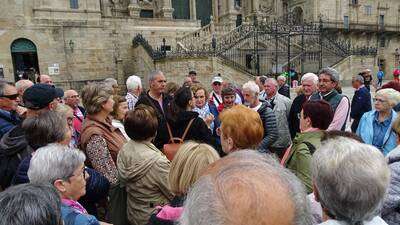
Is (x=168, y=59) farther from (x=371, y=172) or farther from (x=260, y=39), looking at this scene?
(x=371, y=172)

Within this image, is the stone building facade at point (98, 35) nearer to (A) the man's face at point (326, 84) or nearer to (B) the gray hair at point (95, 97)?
(A) the man's face at point (326, 84)

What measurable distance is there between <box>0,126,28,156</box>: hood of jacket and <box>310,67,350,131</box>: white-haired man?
410cm

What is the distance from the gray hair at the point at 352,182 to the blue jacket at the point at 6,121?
3786 millimetres

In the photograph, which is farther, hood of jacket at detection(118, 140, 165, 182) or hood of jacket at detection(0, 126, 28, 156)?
hood of jacket at detection(0, 126, 28, 156)

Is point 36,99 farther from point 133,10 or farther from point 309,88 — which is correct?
point 133,10

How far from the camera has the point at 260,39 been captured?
26203 millimetres

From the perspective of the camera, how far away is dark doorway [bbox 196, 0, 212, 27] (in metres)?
34.1

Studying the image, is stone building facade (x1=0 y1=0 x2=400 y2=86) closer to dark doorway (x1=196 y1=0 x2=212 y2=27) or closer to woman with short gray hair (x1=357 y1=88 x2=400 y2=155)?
dark doorway (x1=196 y1=0 x2=212 y2=27)

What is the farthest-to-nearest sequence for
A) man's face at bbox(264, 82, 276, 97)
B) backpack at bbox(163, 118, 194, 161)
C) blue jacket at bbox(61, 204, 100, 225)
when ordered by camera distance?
1. man's face at bbox(264, 82, 276, 97)
2. backpack at bbox(163, 118, 194, 161)
3. blue jacket at bbox(61, 204, 100, 225)

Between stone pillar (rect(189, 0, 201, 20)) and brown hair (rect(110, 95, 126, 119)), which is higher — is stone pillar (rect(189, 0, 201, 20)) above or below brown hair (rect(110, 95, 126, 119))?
above

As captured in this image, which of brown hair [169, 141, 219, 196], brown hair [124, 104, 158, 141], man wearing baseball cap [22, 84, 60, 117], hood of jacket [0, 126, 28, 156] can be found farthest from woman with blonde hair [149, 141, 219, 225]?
man wearing baseball cap [22, 84, 60, 117]

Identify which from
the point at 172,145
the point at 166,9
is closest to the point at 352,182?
the point at 172,145

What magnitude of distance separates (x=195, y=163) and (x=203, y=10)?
34419mm

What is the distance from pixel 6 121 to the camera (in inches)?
161
